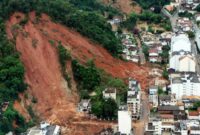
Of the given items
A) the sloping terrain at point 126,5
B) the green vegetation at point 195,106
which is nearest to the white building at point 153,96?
the green vegetation at point 195,106

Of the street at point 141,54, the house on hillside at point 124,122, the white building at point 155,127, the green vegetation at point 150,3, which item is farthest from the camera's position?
the green vegetation at point 150,3

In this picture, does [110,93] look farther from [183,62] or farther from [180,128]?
[183,62]

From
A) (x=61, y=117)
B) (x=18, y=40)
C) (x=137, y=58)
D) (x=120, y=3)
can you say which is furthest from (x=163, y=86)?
(x=120, y=3)

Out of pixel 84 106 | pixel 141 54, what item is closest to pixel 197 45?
pixel 141 54

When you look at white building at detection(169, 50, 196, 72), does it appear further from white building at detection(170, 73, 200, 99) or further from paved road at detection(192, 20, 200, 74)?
A: white building at detection(170, 73, 200, 99)

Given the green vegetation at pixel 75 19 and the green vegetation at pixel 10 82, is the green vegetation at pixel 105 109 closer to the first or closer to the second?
the green vegetation at pixel 10 82

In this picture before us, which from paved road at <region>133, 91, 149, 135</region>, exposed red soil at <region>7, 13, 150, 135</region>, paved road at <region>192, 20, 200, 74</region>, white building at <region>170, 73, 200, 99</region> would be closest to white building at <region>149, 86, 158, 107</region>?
paved road at <region>133, 91, 149, 135</region>
